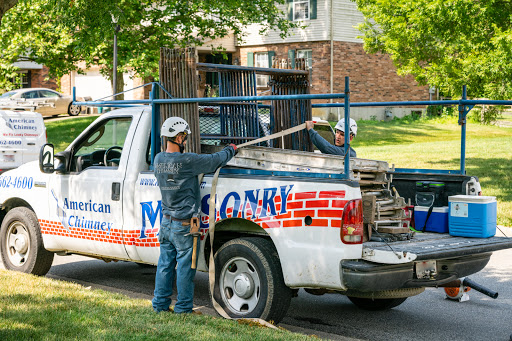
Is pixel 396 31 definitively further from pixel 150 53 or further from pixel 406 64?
pixel 150 53

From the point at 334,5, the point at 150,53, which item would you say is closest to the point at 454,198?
the point at 150,53

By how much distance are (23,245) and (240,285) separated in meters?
3.44

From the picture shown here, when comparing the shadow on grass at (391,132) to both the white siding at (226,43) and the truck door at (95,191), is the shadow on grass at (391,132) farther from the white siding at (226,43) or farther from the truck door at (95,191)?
the truck door at (95,191)

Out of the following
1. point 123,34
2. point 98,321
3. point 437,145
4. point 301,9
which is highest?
point 301,9

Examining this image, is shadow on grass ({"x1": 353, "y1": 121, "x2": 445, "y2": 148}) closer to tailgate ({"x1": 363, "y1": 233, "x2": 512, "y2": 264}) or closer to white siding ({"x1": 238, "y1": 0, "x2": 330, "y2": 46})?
white siding ({"x1": 238, "y1": 0, "x2": 330, "y2": 46})

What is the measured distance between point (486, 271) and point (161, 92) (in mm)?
5049

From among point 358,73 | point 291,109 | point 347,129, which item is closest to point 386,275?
point 347,129

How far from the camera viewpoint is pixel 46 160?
7781 millimetres

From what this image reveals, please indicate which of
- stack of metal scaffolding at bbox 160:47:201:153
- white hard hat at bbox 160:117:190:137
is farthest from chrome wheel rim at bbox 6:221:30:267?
A: white hard hat at bbox 160:117:190:137

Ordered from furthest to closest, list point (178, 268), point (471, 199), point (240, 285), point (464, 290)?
point (464, 290) < point (471, 199) < point (178, 268) < point (240, 285)

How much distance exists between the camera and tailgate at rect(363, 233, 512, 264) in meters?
5.43

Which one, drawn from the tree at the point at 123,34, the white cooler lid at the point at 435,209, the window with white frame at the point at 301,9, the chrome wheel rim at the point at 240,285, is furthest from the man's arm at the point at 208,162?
the window with white frame at the point at 301,9

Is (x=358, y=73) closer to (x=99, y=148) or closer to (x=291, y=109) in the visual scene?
(x=291, y=109)

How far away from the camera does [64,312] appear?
6105 mm
